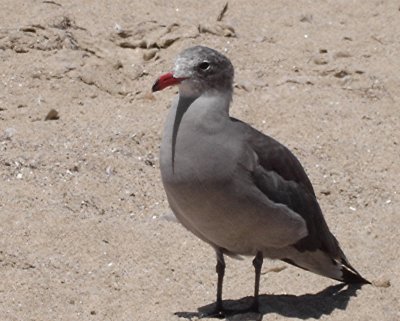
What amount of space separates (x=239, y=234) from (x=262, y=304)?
0.53 meters

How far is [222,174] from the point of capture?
5.57 m

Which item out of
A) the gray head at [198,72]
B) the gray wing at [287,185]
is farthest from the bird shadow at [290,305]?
the gray head at [198,72]

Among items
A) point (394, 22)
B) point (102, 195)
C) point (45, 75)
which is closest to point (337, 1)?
point (394, 22)

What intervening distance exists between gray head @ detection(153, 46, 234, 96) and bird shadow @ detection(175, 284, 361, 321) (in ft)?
3.72

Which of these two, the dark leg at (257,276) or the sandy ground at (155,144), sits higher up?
the dark leg at (257,276)

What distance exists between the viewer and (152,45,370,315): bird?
5570mm

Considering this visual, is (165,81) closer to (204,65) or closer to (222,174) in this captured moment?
(204,65)

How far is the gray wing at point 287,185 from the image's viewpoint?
582 centimetres

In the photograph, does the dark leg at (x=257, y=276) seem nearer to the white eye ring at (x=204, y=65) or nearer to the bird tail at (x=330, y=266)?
the bird tail at (x=330, y=266)

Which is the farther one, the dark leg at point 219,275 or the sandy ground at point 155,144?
the sandy ground at point 155,144

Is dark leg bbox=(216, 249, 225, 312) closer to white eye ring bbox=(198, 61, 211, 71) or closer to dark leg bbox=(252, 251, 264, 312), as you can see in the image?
dark leg bbox=(252, 251, 264, 312)

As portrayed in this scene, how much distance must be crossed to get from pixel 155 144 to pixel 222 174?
240cm

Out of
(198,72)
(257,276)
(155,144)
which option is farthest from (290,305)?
(155,144)

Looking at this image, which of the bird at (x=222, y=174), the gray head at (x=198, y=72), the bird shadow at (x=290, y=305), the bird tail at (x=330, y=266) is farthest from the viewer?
the bird tail at (x=330, y=266)
